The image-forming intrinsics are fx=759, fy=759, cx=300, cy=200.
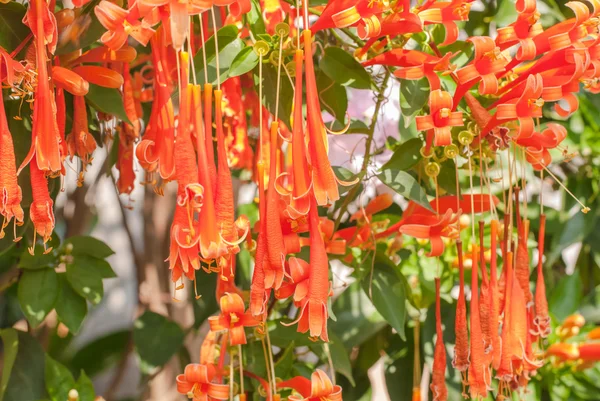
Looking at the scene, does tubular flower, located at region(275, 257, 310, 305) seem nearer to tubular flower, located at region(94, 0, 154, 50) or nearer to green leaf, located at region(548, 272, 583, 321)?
tubular flower, located at region(94, 0, 154, 50)

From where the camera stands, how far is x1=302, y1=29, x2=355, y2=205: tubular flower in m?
0.40

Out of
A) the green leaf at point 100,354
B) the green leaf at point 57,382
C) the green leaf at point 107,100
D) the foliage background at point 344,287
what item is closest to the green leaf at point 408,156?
the foliage background at point 344,287

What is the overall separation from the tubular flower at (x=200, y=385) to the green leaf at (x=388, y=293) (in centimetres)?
15

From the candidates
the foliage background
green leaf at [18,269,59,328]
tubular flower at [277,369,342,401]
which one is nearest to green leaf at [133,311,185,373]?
the foliage background

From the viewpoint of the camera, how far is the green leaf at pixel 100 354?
96 centimetres

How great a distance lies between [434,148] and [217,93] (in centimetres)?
23

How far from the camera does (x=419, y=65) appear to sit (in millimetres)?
497

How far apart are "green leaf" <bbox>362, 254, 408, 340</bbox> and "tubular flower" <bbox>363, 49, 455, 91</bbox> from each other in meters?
0.19

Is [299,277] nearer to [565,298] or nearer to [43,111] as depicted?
[43,111]

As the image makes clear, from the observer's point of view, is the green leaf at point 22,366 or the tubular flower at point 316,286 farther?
the green leaf at point 22,366

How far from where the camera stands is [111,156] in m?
0.71

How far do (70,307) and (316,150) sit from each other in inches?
12.6

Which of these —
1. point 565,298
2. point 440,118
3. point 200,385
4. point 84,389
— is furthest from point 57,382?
point 565,298

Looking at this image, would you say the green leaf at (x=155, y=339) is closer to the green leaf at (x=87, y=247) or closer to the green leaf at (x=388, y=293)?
the green leaf at (x=87, y=247)
